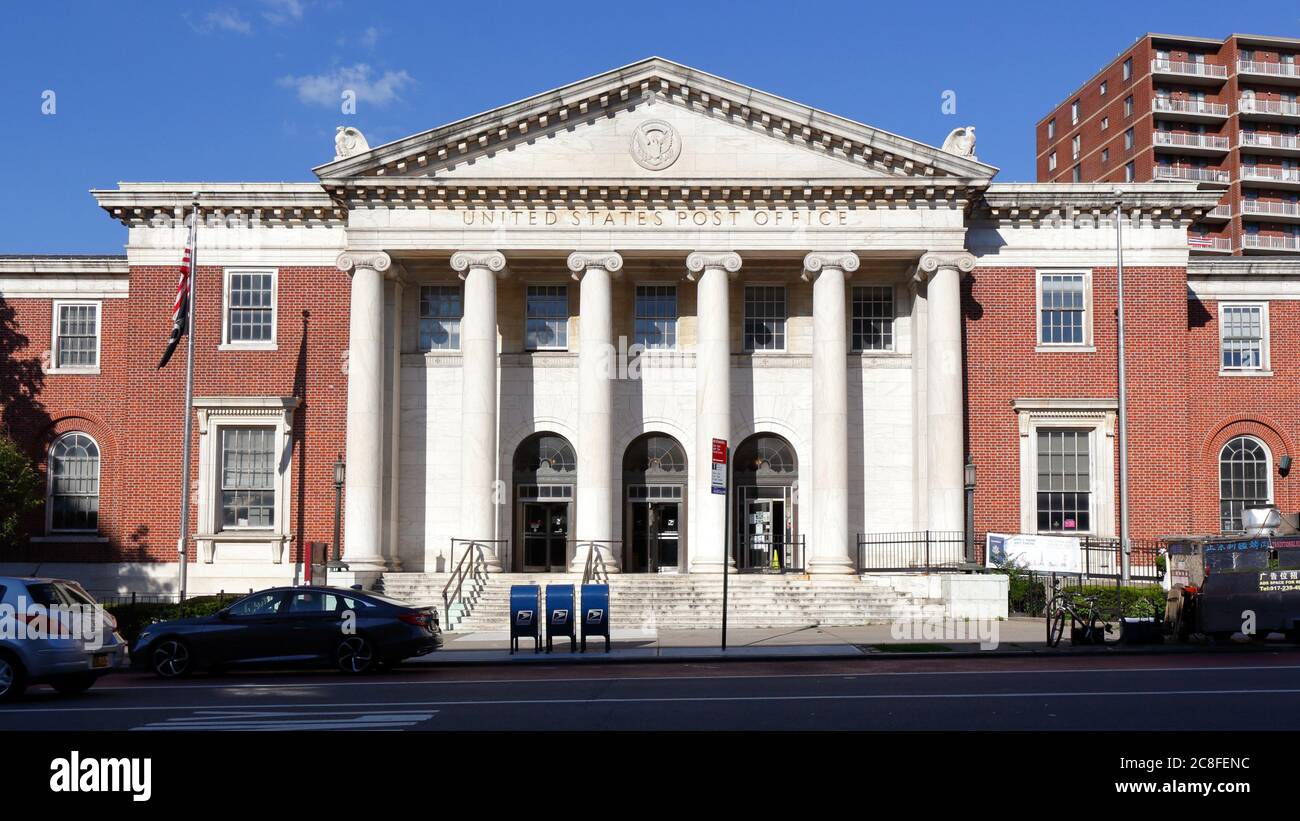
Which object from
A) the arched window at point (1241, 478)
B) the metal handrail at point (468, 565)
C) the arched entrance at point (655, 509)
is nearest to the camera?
the metal handrail at point (468, 565)

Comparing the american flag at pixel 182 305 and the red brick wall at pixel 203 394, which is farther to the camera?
the red brick wall at pixel 203 394

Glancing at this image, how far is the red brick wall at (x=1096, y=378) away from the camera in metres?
35.8

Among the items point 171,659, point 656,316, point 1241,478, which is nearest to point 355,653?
point 171,659

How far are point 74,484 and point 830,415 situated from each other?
22033 millimetres

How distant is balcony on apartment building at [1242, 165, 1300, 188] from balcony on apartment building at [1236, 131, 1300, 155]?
1.08 meters

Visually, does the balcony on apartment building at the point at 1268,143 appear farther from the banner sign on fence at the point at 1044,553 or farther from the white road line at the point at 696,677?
the white road line at the point at 696,677

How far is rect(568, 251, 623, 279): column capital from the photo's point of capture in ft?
113

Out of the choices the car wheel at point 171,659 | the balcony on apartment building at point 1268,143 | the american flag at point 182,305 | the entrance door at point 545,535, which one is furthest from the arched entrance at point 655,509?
the balcony on apartment building at point 1268,143

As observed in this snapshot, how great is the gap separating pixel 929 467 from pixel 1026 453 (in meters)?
3.53

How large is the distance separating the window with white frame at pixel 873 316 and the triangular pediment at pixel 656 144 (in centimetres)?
394

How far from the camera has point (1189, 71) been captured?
82.0m

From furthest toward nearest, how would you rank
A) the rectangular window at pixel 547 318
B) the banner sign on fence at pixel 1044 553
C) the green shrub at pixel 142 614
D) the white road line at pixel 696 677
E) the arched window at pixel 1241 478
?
the rectangular window at pixel 547 318 → the arched window at pixel 1241 478 → the banner sign on fence at pixel 1044 553 → the green shrub at pixel 142 614 → the white road line at pixel 696 677

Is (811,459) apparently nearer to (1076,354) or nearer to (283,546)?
(1076,354)

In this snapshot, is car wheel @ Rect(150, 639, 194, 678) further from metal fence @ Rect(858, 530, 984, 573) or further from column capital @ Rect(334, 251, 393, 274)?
metal fence @ Rect(858, 530, 984, 573)
